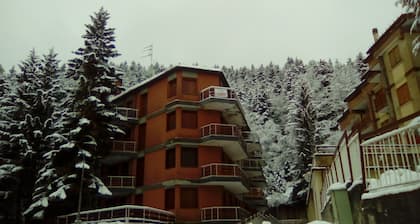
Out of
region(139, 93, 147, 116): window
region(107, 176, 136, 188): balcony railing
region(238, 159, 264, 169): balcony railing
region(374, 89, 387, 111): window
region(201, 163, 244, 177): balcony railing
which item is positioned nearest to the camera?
region(201, 163, 244, 177): balcony railing

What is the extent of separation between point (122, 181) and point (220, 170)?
800 cm

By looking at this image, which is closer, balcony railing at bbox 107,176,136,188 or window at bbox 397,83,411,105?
window at bbox 397,83,411,105

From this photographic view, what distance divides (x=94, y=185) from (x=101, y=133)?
4.41m

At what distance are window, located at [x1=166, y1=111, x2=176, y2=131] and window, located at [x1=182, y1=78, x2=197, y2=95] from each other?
2.03 m

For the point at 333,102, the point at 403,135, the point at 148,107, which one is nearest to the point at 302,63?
the point at 333,102

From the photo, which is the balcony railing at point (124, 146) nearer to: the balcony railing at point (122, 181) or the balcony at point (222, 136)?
the balcony railing at point (122, 181)

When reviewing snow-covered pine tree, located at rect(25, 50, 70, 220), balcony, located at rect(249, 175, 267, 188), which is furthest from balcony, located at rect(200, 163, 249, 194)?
balcony, located at rect(249, 175, 267, 188)

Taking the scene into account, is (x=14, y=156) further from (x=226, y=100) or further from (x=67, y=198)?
(x=226, y=100)

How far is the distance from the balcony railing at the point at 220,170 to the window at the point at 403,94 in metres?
12.2

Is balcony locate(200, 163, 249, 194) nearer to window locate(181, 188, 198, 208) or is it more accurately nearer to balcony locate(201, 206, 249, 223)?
window locate(181, 188, 198, 208)

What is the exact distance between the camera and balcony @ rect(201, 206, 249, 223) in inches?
1051

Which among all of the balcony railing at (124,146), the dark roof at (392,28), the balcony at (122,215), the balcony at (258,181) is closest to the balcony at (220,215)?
the balcony at (122,215)

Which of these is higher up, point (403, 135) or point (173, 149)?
Result: point (173, 149)

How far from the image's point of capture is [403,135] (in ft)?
25.3
